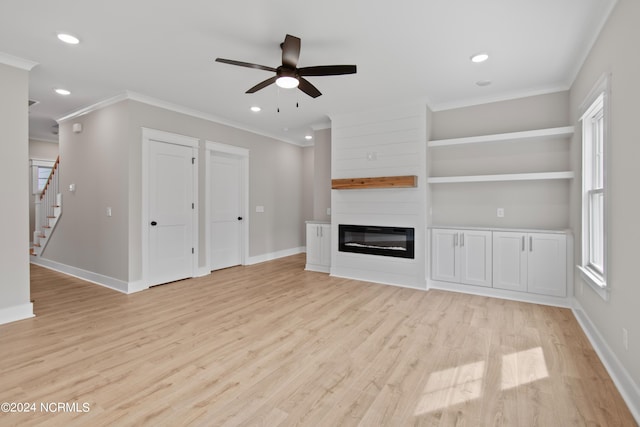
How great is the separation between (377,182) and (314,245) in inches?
71.1

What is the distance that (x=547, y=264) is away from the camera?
3883 millimetres

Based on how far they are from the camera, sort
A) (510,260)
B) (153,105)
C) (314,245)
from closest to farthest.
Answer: (510,260) < (153,105) < (314,245)

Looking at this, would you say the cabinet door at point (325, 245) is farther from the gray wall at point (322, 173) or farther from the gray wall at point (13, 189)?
the gray wall at point (13, 189)

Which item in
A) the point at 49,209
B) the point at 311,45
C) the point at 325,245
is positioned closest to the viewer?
the point at 311,45

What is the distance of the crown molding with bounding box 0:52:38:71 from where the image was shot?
3.29 meters

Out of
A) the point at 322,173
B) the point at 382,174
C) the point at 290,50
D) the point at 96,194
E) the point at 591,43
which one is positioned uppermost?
the point at 591,43

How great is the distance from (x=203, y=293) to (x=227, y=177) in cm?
247

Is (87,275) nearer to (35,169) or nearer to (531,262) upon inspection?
(35,169)

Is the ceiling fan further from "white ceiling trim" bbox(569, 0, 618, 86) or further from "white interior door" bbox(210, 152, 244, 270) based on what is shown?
"white interior door" bbox(210, 152, 244, 270)

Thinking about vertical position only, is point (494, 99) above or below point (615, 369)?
above

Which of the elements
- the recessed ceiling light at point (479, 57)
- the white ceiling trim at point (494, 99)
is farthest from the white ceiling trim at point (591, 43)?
the recessed ceiling light at point (479, 57)

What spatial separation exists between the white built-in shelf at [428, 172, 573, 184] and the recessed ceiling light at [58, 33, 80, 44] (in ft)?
14.7

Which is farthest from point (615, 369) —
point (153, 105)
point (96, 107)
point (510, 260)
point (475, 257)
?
point (96, 107)

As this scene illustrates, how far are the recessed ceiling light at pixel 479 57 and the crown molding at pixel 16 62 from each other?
189 inches
